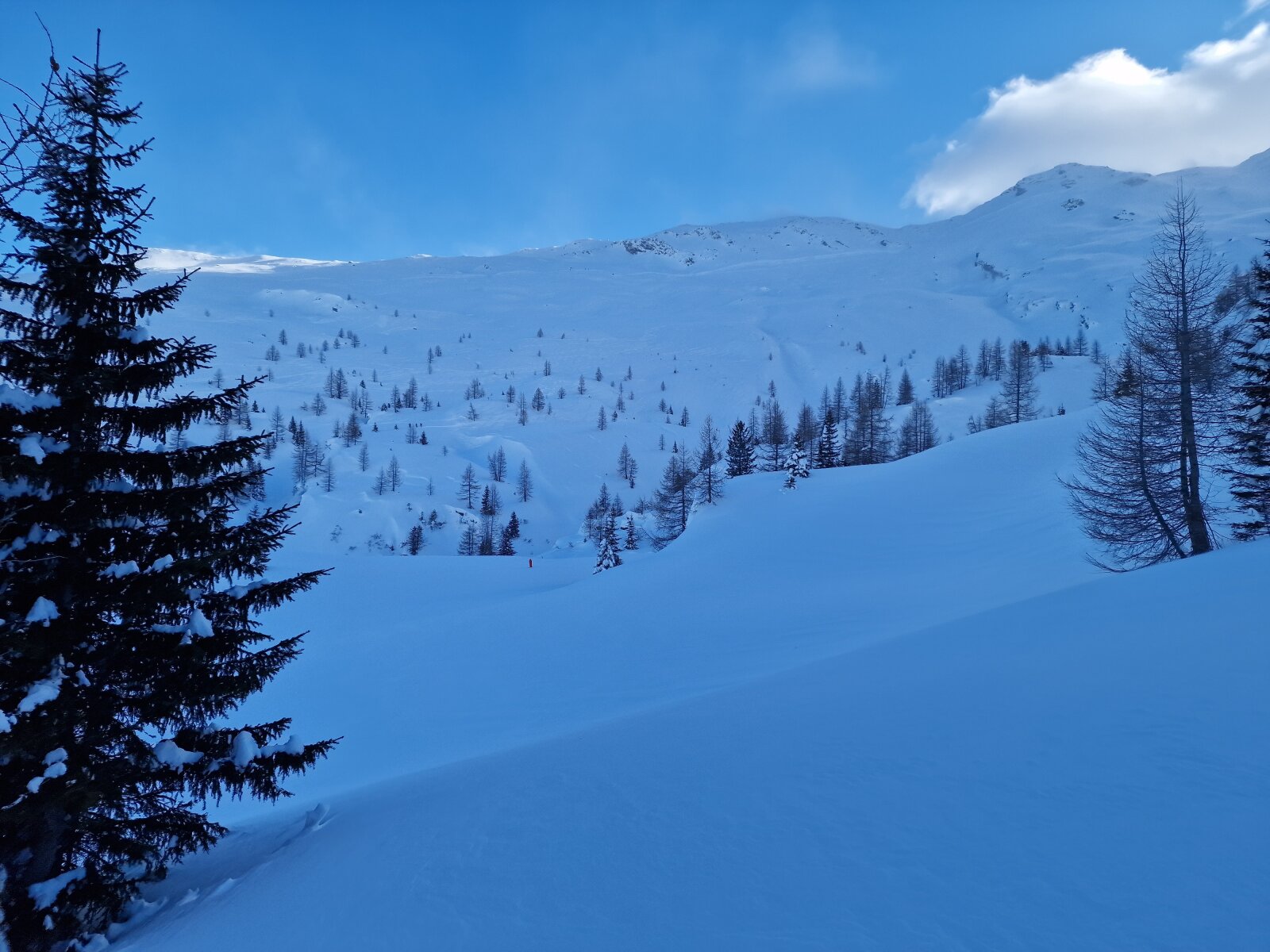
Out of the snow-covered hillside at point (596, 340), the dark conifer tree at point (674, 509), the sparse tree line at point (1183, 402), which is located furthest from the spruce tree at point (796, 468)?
the snow-covered hillside at point (596, 340)

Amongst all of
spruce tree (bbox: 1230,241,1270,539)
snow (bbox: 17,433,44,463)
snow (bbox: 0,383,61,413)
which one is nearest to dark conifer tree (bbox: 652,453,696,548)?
spruce tree (bbox: 1230,241,1270,539)

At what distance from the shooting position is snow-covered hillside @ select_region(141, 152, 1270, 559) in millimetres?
80188

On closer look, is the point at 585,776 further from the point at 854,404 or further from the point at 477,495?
the point at 854,404

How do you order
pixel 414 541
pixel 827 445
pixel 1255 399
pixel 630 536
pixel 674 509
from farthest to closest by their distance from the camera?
pixel 414 541 < pixel 827 445 < pixel 674 509 < pixel 630 536 < pixel 1255 399

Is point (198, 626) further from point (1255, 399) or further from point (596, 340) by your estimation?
point (596, 340)

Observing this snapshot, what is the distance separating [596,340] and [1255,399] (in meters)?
136

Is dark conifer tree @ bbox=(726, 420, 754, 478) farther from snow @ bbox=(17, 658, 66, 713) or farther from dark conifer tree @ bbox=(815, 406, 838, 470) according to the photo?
snow @ bbox=(17, 658, 66, 713)

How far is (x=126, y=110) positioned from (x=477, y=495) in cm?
7456

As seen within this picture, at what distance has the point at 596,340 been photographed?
5630 inches

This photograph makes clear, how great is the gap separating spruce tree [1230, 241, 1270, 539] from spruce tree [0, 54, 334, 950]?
19.0 metres

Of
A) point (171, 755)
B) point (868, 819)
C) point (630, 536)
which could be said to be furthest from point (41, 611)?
point (630, 536)

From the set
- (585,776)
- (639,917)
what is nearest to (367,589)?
(585,776)

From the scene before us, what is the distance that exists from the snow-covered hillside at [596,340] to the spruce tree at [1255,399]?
50240 mm

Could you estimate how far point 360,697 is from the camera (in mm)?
14656
